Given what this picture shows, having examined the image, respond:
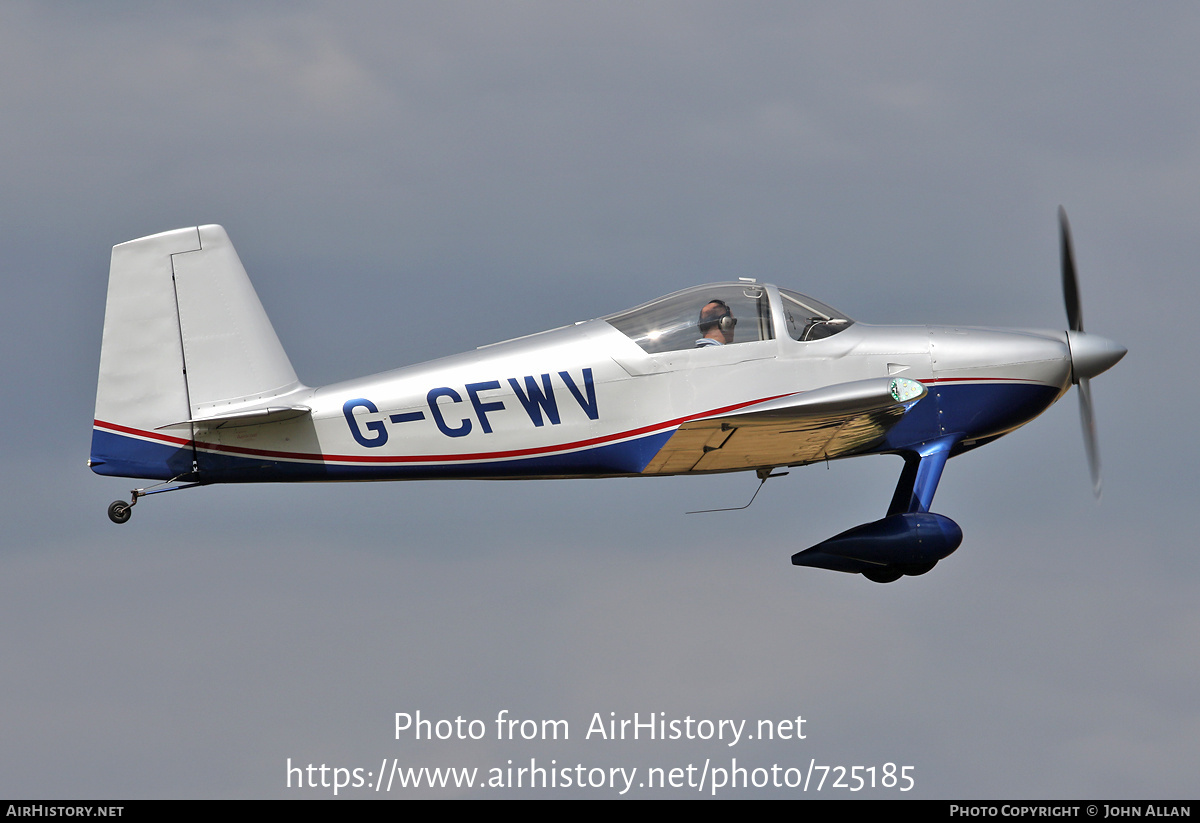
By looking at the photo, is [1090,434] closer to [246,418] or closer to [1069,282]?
[1069,282]

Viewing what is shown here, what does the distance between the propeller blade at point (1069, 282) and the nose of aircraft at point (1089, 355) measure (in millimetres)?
614

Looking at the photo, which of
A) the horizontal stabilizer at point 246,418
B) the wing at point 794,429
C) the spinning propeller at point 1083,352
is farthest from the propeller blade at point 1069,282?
the horizontal stabilizer at point 246,418

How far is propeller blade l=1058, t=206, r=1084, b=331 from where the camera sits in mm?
15039

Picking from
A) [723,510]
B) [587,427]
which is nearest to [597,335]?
[587,427]

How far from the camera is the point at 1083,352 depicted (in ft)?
46.7

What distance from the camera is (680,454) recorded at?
540 inches

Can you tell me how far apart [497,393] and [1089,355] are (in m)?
6.11

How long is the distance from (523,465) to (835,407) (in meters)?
3.14

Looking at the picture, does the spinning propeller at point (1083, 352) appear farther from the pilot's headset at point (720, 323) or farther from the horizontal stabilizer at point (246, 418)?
the horizontal stabilizer at point (246, 418)

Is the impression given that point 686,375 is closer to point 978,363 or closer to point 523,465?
point 523,465

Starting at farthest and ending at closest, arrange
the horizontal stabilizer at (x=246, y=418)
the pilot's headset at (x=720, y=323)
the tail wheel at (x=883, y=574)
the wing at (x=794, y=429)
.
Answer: the tail wheel at (x=883, y=574), the pilot's headset at (x=720, y=323), the horizontal stabilizer at (x=246, y=418), the wing at (x=794, y=429)

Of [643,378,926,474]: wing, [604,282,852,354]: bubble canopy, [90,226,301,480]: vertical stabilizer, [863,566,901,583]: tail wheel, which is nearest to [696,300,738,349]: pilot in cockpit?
[604,282,852,354]: bubble canopy

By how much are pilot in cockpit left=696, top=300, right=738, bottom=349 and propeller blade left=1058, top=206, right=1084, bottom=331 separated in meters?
4.13

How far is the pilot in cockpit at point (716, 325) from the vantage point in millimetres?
13453
